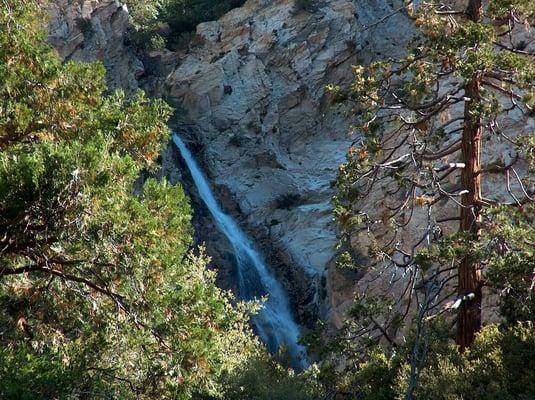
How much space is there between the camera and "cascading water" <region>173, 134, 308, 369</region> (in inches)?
1027

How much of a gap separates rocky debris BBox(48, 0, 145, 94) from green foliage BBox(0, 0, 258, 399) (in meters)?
28.5

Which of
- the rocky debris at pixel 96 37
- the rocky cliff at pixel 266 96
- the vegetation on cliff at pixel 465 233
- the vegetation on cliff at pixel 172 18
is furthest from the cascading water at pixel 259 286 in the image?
the vegetation on cliff at pixel 465 233

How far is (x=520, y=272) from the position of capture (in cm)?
869

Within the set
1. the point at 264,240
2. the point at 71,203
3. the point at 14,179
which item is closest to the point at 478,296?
the point at 71,203

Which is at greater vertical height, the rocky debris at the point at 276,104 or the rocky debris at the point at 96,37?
the rocky debris at the point at 96,37

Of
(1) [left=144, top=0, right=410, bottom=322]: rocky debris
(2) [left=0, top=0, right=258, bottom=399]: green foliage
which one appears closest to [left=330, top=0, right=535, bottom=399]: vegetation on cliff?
(2) [left=0, top=0, right=258, bottom=399]: green foliage

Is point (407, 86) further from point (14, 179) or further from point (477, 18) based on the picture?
point (14, 179)

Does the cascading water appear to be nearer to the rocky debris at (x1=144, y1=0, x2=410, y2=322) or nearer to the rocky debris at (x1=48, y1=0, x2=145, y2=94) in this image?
the rocky debris at (x1=144, y1=0, x2=410, y2=322)

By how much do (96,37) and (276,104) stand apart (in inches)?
510

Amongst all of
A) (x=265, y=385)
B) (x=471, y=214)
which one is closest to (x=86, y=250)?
(x=471, y=214)

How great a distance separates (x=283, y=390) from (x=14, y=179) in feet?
28.7

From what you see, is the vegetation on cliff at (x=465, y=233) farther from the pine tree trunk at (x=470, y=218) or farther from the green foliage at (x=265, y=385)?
the green foliage at (x=265, y=385)

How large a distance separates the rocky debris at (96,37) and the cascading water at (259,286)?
27.0ft

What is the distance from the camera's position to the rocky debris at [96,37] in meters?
38.5
